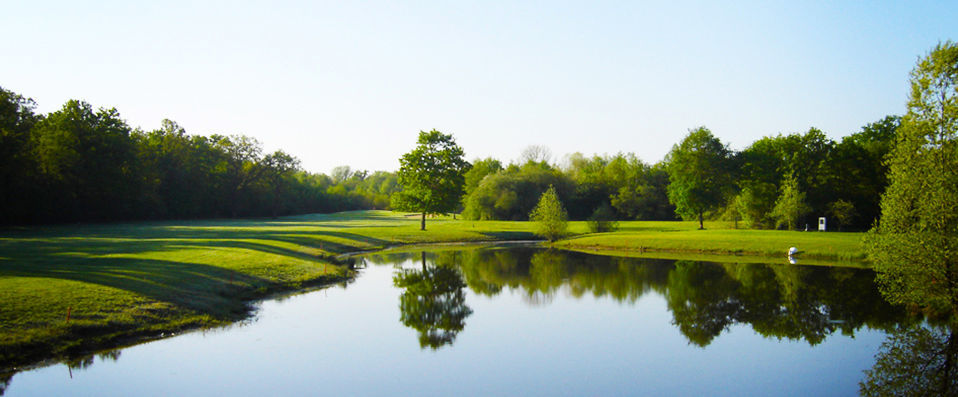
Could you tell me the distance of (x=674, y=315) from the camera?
66.4 feet

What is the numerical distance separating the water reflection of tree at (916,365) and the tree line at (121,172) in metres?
55.5

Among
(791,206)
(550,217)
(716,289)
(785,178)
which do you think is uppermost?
(785,178)

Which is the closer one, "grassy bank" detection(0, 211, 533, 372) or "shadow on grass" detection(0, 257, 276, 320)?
"grassy bank" detection(0, 211, 533, 372)

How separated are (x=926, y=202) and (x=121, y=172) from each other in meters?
68.5

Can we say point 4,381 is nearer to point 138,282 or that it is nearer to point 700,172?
A: point 138,282

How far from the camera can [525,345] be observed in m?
16.0

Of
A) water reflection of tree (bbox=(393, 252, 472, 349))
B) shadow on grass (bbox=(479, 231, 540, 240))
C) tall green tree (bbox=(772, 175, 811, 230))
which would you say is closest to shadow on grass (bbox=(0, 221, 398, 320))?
water reflection of tree (bbox=(393, 252, 472, 349))

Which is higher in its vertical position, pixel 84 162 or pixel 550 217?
pixel 84 162

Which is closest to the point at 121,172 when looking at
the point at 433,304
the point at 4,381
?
the point at 433,304

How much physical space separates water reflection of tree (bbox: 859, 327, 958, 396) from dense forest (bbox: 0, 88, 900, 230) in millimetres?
37943

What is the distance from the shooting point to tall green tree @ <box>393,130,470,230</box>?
2287 inches

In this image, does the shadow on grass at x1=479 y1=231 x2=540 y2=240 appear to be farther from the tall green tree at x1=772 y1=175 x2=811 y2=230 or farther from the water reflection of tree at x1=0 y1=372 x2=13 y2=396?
the water reflection of tree at x1=0 y1=372 x2=13 y2=396

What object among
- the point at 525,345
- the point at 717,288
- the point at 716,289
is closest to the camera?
the point at 525,345

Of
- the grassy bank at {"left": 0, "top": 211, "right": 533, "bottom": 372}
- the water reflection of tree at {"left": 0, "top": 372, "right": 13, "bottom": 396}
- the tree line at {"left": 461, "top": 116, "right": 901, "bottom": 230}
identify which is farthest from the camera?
the tree line at {"left": 461, "top": 116, "right": 901, "bottom": 230}
